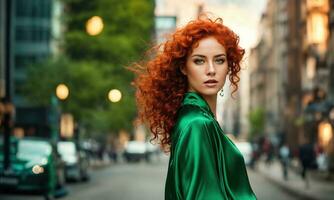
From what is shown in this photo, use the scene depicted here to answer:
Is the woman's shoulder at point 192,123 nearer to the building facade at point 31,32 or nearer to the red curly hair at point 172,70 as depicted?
the red curly hair at point 172,70

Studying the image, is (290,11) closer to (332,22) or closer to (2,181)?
(332,22)

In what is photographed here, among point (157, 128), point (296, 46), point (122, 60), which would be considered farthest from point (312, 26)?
point (157, 128)

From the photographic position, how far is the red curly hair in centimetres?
353

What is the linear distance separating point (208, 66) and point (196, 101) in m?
0.14

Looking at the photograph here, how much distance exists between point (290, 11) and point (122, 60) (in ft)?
127

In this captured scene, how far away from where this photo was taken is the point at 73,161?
33375 mm

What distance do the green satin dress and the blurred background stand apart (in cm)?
62

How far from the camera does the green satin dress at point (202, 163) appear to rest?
318 centimetres

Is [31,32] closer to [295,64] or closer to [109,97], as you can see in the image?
[295,64]

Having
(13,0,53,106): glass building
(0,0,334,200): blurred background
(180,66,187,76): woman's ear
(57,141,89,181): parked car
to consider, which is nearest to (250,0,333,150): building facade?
(0,0,334,200): blurred background

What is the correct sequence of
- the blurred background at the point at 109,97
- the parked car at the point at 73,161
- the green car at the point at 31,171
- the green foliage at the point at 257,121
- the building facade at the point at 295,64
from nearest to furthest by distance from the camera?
1. the green car at the point at 31,171
2. the blurred background at the point at 109,97
3. the parked car at the point at 73,161
4. the building facade at the point at 295,64
5. the green foliage at the point at 257,121

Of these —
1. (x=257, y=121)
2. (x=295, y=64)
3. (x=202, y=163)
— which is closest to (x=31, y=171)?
(x=202, y=163)

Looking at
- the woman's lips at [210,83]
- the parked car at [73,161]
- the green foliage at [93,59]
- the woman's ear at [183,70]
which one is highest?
the green foliage at [93,59]

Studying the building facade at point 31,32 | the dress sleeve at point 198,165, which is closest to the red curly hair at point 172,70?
the dress sleeve at point 198,165
